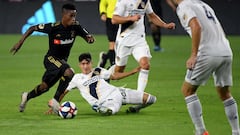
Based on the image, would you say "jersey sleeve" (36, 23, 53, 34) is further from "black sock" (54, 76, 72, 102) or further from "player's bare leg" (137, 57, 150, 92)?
"player's bare leg" (137, 57, 150, 92)

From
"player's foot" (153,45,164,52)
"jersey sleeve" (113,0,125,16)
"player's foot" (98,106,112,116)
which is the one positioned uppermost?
"jersey sleeve" (113,0,125,16)

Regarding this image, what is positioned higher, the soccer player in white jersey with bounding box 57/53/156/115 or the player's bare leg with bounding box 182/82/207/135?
the player's bare leg with bounding box 182/82/207/135

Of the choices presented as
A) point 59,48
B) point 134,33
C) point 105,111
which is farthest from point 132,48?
point 105,111

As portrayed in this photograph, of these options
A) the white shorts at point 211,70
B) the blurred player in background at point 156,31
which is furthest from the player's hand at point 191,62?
the blurred player in background at point 156,31

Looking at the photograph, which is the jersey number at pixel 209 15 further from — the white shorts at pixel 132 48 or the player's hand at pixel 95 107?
the white shorts at pixel 132 48

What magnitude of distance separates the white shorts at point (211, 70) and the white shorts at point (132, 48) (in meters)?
4.29

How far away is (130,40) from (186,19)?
5.02 m

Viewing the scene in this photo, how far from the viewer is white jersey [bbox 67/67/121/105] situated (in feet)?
44.8

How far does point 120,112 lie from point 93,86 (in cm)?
73

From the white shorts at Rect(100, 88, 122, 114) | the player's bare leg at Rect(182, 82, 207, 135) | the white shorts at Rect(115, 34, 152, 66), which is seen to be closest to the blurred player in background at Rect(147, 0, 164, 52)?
the white shorts at Rect(115, 34, 152, 66)

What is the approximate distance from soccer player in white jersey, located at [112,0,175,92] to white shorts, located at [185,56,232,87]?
3951 mm

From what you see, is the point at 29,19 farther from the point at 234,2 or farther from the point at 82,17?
the point at 234,2

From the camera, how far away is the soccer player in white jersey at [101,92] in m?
13.5

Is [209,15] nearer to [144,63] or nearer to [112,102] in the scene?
[112,102]
